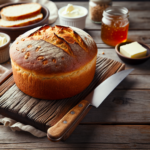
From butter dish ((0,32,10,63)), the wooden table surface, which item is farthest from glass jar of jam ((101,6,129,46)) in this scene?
butter dish ((0,32,10,63))

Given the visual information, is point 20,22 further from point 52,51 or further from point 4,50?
point 52,51

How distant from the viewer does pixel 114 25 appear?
5.49ft

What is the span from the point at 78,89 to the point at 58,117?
0.21m

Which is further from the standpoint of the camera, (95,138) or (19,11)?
(19,11)

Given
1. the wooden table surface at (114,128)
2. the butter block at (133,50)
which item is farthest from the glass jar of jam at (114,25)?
the wooden table surface at (114,128)

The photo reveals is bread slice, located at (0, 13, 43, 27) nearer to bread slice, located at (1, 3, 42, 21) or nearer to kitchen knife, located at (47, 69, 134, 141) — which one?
bread slice, located at (1, 3, 42, 21)

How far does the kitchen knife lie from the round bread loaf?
0.10m

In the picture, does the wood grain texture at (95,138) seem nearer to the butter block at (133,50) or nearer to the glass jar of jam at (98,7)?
the butter block at (133,50)

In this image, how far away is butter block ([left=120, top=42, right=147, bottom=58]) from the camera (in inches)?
59.4

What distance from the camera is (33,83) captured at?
1.11 meters

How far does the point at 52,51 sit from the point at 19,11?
3.42 ft

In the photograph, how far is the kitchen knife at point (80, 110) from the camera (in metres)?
0.90

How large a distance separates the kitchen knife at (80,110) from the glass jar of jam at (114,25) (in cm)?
48

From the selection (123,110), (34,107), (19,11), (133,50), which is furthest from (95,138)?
(19,11)
